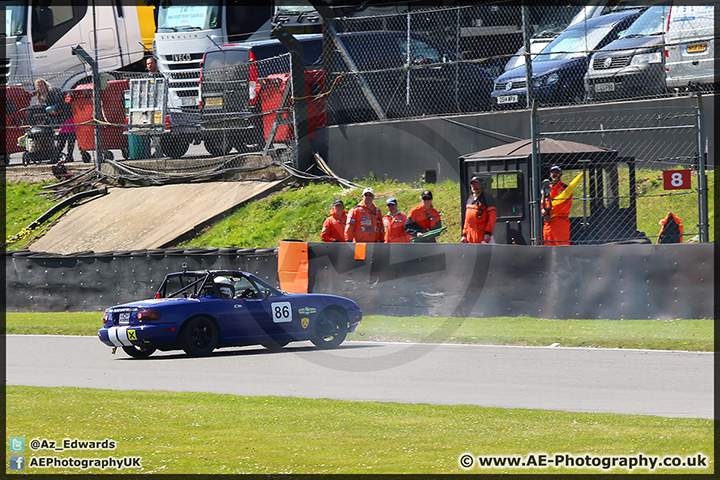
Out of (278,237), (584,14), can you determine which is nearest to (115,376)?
(278,237)

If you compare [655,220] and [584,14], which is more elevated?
[584,14]

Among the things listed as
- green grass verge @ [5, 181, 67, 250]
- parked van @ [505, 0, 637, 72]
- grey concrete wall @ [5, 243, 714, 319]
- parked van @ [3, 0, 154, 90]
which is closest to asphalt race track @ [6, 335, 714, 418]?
grey concrete wall @ [5, 243, 714, 319]

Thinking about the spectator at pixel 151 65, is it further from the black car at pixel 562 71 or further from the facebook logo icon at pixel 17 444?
the facebook logo icon at pixel 17 444

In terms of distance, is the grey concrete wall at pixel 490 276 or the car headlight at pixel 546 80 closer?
the grey concrete wall at pixel 490 276

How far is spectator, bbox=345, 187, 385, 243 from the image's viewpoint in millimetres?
14688

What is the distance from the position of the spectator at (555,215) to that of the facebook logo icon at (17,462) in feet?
30.0

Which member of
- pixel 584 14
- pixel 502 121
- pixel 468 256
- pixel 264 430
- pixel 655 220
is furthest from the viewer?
pixel 584 14

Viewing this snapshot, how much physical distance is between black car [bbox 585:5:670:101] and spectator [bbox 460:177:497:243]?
4316 millimetres

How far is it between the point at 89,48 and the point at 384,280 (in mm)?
16454

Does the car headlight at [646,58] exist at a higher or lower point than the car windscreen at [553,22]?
lower

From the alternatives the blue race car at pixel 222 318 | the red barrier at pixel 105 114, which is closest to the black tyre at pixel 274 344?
the blue race car at pixel 222 318

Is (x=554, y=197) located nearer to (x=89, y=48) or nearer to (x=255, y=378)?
(x=255, y=378)

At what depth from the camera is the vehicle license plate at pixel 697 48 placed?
15.7 meters

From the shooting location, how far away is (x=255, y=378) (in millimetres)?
9281
